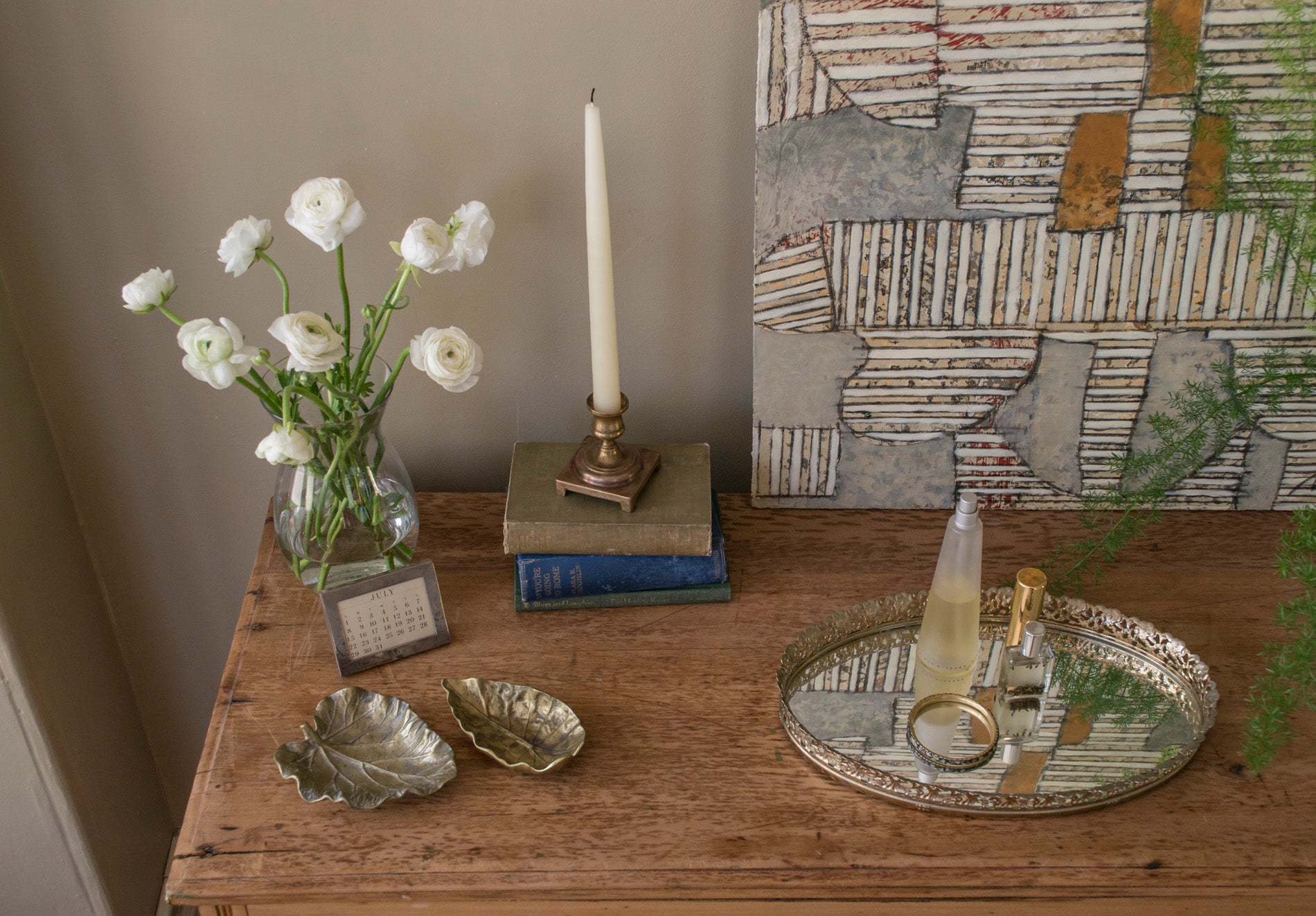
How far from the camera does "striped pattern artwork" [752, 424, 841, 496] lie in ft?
3.48

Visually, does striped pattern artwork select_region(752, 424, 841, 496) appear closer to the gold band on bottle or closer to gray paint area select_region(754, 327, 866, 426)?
gray paint area select_region(754, 327, 866, 426)

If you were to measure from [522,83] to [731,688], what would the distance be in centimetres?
59

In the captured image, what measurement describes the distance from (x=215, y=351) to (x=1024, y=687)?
0.74m

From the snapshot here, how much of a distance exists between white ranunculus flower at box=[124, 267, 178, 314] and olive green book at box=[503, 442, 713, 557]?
1.12 feet

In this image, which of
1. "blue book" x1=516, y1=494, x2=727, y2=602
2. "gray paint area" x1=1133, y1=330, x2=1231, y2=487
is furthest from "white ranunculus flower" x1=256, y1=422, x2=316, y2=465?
"gray paint area" x1=1133, y1=330, x2=1231, y2=487

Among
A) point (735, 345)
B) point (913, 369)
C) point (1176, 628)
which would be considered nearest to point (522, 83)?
point (735, 345)

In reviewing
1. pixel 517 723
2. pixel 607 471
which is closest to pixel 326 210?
pixel 607 471

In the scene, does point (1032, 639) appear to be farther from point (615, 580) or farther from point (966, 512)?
point (615, 580)

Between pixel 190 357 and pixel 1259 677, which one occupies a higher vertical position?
pixel 190 357

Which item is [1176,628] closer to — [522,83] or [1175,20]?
[1175,20]

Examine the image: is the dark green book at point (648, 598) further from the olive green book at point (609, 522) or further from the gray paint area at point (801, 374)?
the gray paint area at point (801, 374)

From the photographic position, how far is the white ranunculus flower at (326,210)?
0.82 m

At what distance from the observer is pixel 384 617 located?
35.2 inches

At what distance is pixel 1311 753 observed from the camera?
81cm
